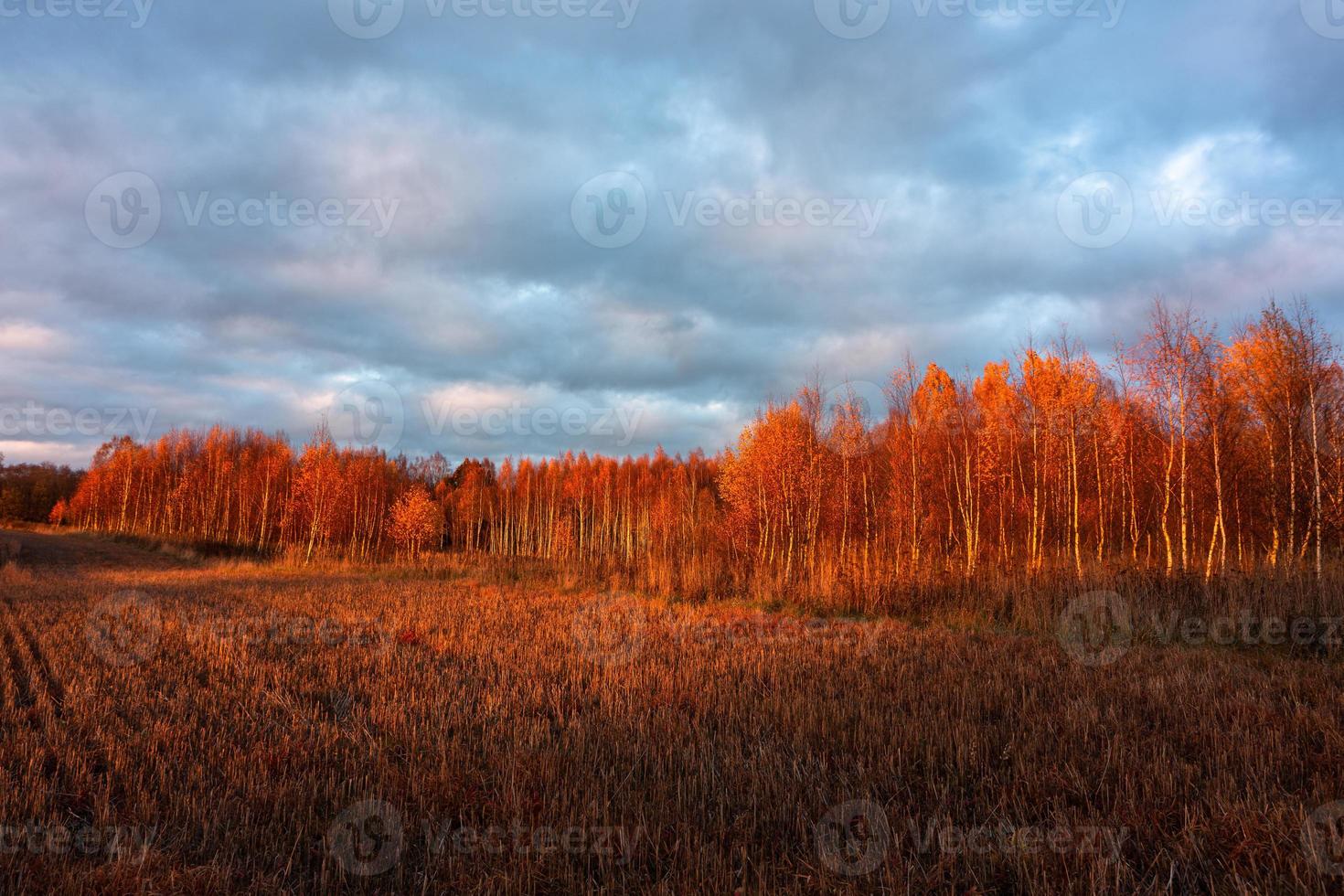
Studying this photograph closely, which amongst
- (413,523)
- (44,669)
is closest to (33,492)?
(413,523)

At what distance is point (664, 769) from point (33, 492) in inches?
5018

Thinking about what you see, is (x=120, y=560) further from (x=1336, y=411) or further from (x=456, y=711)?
(x=1336, y=411)

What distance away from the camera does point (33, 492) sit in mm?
89875

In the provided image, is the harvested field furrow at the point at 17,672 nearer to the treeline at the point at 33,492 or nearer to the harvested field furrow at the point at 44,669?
the harvested field furrow at the point at 44,669

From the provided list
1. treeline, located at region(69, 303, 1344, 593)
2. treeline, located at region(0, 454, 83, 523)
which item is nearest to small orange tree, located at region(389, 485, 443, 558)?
treeline, located at region(69, 303, 1344, 593)

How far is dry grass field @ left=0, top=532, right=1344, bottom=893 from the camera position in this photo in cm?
313

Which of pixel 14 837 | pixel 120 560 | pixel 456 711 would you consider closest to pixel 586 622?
pixel 456 711

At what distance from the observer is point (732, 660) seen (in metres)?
8.27

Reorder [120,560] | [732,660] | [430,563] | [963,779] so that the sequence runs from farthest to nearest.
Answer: [120,560]
[430,563]
[732,660]
[963,779]

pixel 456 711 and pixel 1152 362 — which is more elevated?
pixel 1152 362

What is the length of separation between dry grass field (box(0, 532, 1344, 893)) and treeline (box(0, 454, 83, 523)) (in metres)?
107

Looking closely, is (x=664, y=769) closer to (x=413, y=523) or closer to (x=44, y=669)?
(x=44, y=669)

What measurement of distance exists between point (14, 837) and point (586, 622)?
8842 millimetres

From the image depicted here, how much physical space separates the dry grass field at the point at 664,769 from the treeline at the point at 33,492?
106901mm
